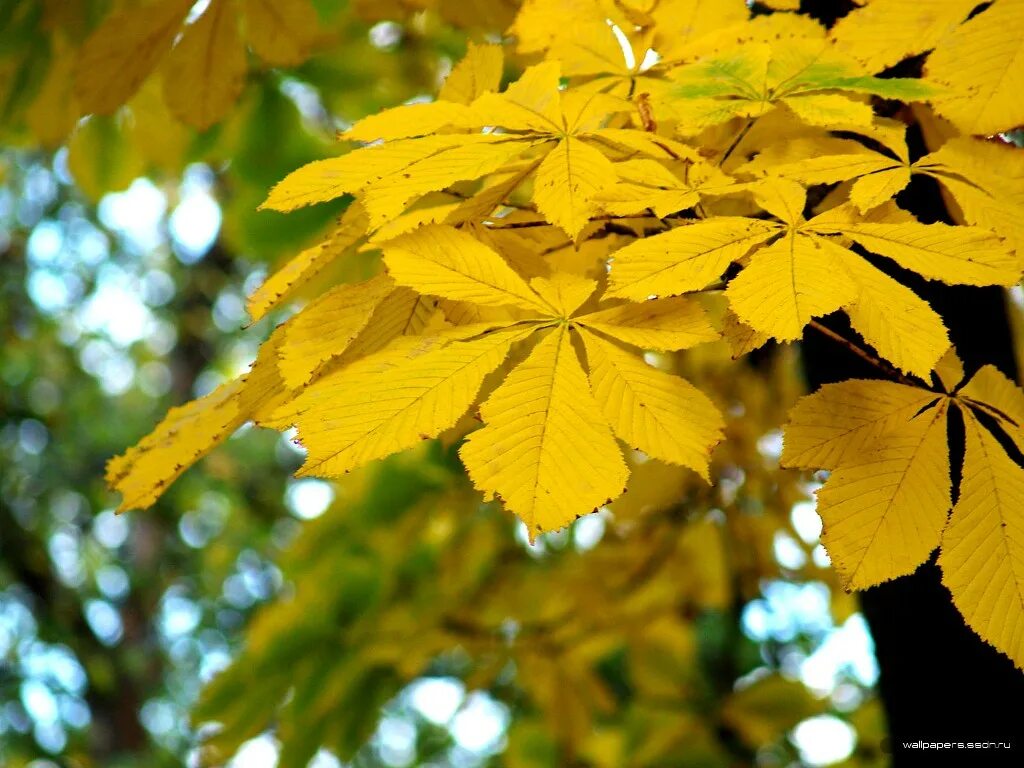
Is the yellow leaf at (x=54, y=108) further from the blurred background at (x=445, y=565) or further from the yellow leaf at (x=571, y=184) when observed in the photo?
the yellow leaf at (x=571, y=184)

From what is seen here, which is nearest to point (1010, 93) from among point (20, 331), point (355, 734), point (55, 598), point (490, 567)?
point (355, 734)

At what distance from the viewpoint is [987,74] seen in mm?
509

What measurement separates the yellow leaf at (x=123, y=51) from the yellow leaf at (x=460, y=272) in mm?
464

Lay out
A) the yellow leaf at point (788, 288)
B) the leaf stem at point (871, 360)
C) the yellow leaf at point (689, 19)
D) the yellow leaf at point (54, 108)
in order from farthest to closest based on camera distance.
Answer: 1. the yellow leaf at point (54, 108)
2. the yellow leaf at point (689, 19)
3. the leaf stem at point (871, 360)
4. the yellow leaf at point (788, 288)

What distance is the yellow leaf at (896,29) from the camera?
0.53 meters

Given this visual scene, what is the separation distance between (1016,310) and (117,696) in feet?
12.9

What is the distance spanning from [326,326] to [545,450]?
5.6 inches

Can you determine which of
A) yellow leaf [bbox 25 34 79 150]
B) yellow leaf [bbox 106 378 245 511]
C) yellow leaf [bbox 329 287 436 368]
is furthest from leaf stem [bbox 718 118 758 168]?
yellow leaf [bbox 25 34 79 150]

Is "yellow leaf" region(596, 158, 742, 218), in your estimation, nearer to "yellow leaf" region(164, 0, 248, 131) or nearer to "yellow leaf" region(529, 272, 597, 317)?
"yellow leaf" region(529, 272, 597, 317)

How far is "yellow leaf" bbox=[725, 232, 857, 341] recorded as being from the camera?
395mm

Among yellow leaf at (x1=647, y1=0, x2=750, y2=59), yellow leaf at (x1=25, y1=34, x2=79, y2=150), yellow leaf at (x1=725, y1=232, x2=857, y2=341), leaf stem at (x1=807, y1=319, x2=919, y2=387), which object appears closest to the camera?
yellow leaf at (x1=725, y1=232, x2=857, y2=341)

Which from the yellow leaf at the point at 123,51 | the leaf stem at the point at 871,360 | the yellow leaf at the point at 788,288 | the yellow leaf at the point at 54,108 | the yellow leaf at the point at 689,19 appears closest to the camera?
the yellow leaf at the point at 788,288

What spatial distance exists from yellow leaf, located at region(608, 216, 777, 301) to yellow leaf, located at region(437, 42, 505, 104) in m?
0.21

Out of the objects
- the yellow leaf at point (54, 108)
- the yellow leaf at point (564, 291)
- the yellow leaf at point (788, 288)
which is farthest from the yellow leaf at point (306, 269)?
Result: the yellow leaf at point (54, 108)
